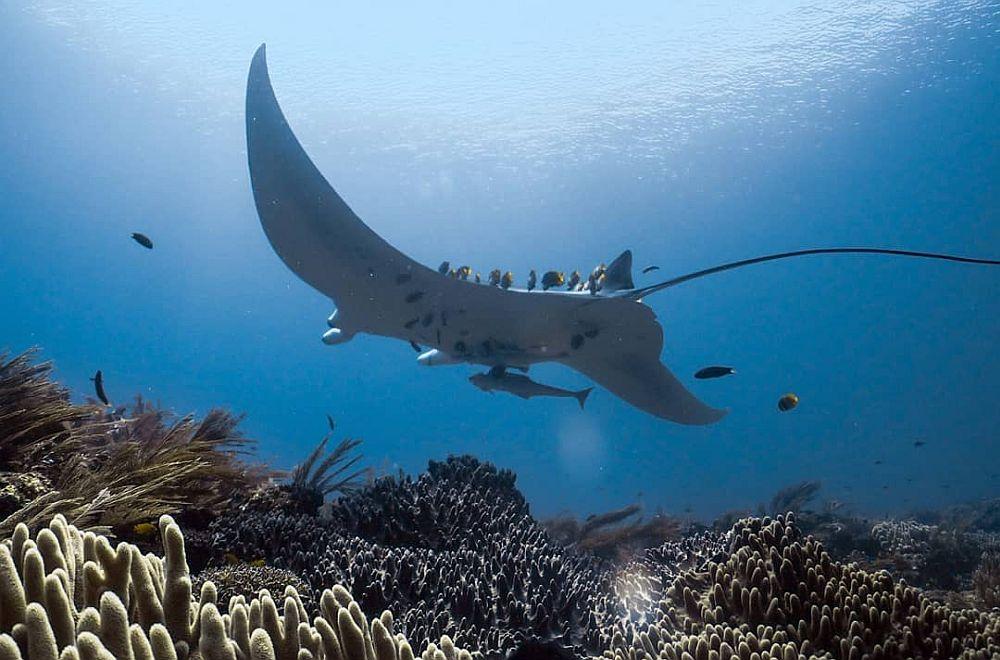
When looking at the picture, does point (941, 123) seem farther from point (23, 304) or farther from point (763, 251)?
point (23, 304)

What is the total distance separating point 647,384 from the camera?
789 cm

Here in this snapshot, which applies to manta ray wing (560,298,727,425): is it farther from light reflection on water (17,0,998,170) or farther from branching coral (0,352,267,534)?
light reflection on water (17,0,998,170)

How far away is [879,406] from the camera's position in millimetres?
77625

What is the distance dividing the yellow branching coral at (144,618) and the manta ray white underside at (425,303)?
16.8 ft

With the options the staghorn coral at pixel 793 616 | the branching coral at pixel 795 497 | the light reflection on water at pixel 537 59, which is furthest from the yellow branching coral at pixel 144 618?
the light reflection on water at pixel 537 59

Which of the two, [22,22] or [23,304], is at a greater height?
[23,304]

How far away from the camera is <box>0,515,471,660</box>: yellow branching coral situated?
122 cm

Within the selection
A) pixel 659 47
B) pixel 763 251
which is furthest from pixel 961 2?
pixel 763 251

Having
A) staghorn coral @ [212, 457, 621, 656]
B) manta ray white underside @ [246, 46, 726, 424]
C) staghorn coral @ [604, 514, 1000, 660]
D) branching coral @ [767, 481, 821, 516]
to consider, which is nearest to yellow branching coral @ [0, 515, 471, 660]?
staghorn coral @ [604, 514, 1000, 660]

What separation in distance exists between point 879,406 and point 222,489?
94375 mm

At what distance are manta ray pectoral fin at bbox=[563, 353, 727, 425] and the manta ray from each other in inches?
0.6

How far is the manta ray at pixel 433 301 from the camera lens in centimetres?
611

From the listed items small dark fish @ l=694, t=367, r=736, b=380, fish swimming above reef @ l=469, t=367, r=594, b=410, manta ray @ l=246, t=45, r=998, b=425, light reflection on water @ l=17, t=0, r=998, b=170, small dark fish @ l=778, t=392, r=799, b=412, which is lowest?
fish swimming above reef @ l=469, t=367, r=594, b=410

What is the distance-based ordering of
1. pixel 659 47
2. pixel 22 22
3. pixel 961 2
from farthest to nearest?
pixel 22 22 → pixel 659 47 → pixel 961 2
